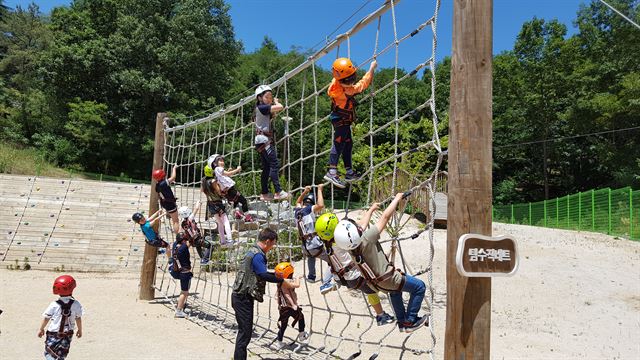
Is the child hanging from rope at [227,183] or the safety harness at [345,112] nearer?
the safety harness at [345,112]

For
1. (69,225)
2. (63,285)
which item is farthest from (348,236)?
(69,225)

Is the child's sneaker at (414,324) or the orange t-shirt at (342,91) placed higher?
the orange t-shirt at (342,91)

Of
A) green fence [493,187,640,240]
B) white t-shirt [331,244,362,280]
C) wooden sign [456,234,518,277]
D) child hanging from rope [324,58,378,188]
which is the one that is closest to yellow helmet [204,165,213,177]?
child hanging from rope [324,58,378,188]

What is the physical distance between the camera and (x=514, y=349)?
23.8 feet

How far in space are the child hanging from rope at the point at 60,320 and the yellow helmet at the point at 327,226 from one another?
7.48ft

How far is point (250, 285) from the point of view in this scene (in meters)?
5.27

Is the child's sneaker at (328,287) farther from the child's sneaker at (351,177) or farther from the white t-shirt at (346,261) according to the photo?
the child's sneaker at (351,177)

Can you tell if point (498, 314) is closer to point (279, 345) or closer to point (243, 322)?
point (279, 345)

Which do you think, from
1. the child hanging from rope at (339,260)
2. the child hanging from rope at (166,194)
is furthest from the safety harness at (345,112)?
the child hanging from rope at (166,194)

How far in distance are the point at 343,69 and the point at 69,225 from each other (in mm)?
13406

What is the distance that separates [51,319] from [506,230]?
47.4ft

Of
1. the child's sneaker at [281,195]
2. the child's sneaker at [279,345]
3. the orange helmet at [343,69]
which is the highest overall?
the orange helmet at [343,69]

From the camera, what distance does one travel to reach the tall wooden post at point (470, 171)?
9.55ft

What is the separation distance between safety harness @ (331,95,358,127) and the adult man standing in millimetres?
1341
